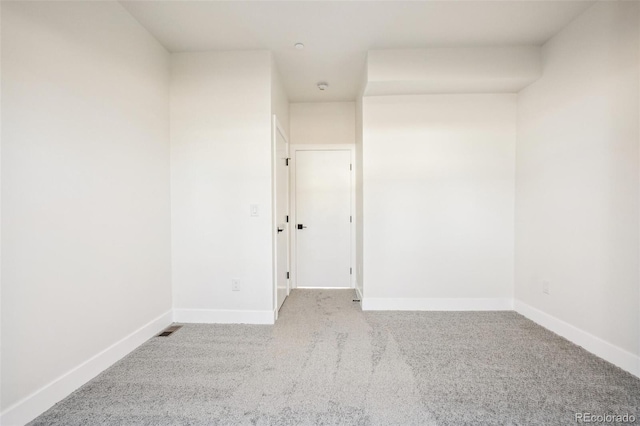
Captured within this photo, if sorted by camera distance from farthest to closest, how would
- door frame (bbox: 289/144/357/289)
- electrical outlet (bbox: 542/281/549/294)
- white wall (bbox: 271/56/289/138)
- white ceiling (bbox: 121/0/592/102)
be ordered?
door frame (bbox: 289/144/357/289) < white wall (bbox: 271/56/289/138) < electrical outlet (bbox: 542/281/549/294) < white ceiling (bbox: 121/0/592/102)

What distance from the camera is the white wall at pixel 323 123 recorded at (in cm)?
367

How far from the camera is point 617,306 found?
1831 millimetres

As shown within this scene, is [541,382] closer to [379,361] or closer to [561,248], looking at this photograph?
[379,361]

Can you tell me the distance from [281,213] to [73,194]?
1.74m

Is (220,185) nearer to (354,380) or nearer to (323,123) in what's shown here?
(323,123)

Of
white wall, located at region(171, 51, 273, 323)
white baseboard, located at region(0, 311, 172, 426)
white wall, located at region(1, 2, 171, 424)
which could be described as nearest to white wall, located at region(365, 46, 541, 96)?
white wall, located at region(171, 51, 273, 323)

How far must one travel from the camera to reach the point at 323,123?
3.69m

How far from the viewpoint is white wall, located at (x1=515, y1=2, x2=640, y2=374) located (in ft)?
5.81

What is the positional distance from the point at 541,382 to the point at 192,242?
2827 mm

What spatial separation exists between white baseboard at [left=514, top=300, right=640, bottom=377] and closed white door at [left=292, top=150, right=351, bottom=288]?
78.0 inches

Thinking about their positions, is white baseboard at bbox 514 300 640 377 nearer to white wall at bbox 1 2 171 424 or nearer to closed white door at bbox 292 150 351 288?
closed white door at bbox 292 150 351 288

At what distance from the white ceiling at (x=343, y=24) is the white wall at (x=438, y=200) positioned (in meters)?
0.57

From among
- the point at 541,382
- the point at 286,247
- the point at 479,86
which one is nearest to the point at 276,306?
the point at 286,247

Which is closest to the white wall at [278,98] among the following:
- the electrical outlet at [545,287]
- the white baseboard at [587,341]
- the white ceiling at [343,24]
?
the white ceiling at [343,24]
